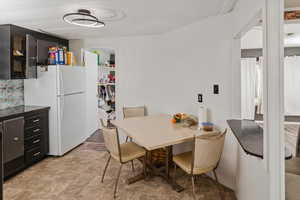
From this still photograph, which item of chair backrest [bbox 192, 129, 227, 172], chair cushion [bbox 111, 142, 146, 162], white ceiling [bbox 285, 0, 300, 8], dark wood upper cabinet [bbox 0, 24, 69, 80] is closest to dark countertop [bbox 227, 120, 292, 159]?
chair backrest [bbox 192, 129, 227, 172]

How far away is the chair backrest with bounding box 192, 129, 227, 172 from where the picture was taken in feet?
6.59

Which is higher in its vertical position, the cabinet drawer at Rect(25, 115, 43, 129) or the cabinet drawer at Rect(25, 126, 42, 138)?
the cabinet drawer at Rect(25, 115, 43, 129)

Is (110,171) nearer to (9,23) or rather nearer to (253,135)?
(253,135)

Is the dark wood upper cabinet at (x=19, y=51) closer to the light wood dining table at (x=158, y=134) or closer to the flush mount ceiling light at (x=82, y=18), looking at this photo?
the flush mount ceiling light at (x=82, y=18)

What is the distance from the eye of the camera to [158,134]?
7.70 feet

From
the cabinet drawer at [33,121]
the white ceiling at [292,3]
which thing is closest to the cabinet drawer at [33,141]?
the cabinet drawer at [33,121]

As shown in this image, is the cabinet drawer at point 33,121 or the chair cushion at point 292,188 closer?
the chair cushion at point 292,188

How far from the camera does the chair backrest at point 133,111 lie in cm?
373

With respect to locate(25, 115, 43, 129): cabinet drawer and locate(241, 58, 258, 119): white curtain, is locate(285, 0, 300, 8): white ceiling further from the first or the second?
locate(25, 115, 43, 129): cabinet drawer

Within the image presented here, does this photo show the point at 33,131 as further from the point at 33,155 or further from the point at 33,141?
the point at 33,155

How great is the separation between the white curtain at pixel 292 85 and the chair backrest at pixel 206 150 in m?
4.26

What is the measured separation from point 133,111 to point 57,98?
Result: 138cm

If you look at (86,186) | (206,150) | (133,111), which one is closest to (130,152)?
(86,186)

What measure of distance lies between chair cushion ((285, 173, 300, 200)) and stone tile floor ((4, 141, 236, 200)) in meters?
0.99
